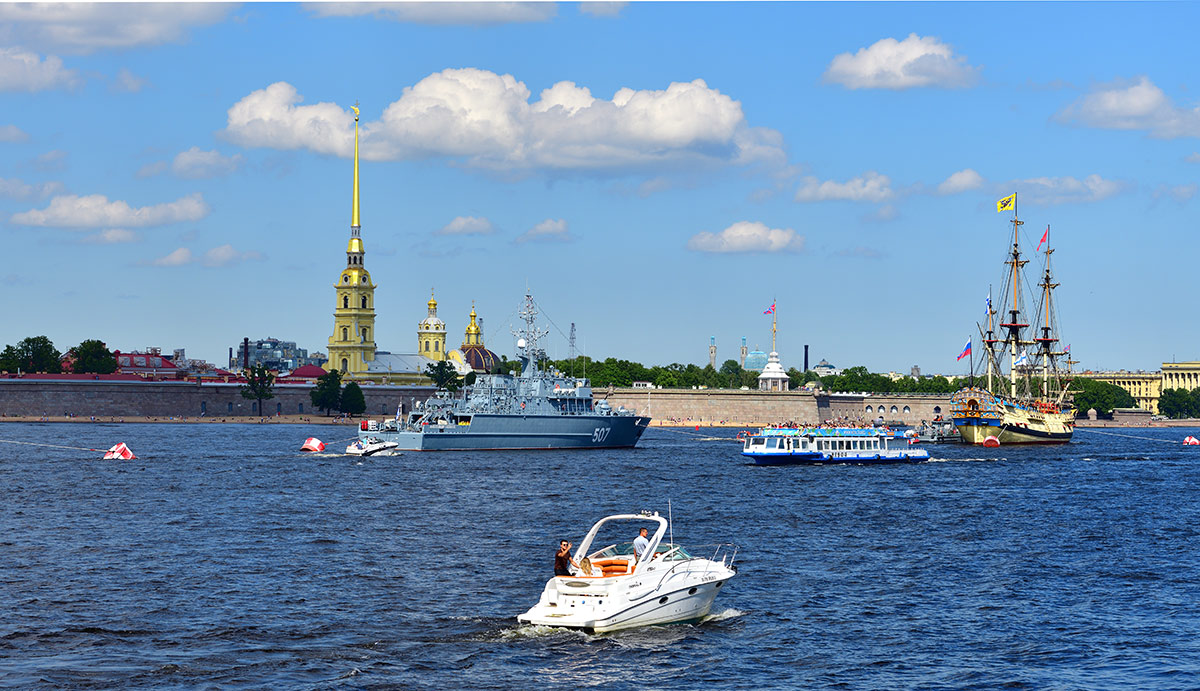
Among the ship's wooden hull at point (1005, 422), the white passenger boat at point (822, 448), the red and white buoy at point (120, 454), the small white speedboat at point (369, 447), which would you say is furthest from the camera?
the ship's wooden hull at point (1005, 422)

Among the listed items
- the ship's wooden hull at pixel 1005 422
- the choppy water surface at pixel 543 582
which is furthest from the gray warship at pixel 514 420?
the ship's wooden hull at pixel 1005 422

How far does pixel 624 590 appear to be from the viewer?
1325 inches

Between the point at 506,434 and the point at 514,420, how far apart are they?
1.45 metres

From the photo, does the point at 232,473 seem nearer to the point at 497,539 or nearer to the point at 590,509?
the point at 590,509

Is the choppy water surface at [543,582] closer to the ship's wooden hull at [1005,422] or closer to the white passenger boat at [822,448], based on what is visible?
the white passenger boat at [822,448]

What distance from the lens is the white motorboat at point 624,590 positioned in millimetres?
33625

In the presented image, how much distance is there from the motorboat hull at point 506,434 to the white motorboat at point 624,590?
249 feet

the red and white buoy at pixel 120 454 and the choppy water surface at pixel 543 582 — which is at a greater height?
the red and white buoy at pixel 120 454

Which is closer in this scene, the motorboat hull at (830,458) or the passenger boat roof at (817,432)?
the motorboat hull at (830,458)

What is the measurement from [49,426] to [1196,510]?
151921 millimetres

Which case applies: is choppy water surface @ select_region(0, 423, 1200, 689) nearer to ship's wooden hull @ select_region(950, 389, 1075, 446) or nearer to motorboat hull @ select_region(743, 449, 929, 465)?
motorboat hull @ select_region(743, 449, 929, 465)

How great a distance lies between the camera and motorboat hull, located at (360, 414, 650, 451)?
4348 inches

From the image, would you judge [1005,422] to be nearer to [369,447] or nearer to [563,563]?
[369,447]

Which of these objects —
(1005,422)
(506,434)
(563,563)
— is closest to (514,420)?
(506,434)
